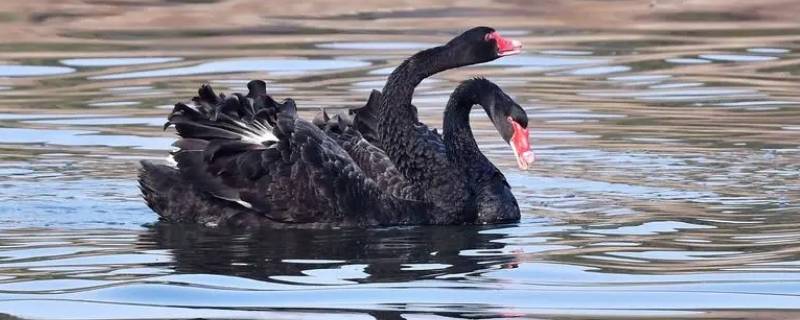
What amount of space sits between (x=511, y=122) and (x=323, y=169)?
1.02 meters

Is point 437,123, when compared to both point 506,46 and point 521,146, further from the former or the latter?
point 521,146

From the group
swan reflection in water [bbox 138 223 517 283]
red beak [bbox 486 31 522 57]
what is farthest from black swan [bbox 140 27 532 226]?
swan reflection in water [bbox 138 223 517 283]

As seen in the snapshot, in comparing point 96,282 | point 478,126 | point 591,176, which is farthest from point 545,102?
point 96,282

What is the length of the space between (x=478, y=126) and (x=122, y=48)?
558 cm

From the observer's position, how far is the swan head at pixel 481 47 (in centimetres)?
1013

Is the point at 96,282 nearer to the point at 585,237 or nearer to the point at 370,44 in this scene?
the point at 585,237

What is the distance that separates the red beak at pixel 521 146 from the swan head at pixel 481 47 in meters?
0.37

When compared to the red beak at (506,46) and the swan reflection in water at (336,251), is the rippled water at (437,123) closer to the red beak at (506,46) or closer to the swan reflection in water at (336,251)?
the swan reflection in water at (336,251)

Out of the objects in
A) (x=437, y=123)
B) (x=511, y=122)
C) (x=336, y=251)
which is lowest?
(x=336, y=251)

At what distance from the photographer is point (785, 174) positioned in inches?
448

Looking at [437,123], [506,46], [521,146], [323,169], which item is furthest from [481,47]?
[437,123]

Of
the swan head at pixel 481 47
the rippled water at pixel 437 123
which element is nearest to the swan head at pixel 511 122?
the swan head at pixel 481 47

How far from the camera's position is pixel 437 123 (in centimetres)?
1447

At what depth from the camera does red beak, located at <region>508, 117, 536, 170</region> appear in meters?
9.88
